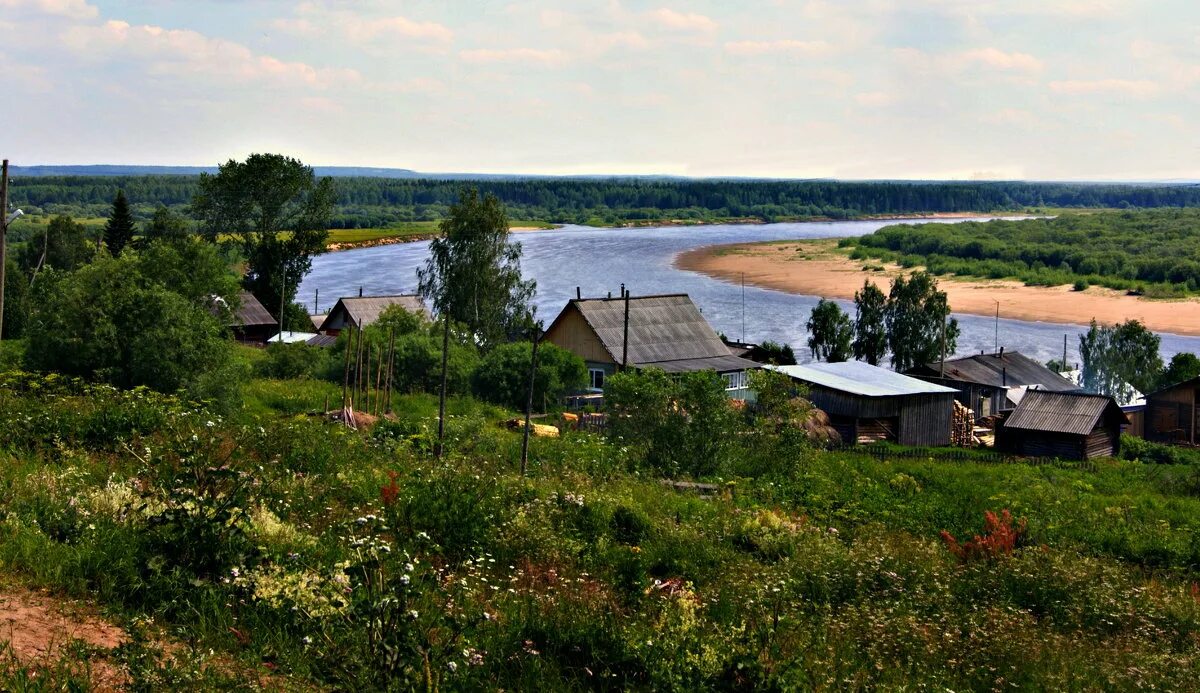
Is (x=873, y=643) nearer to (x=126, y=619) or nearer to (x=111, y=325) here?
(x=126, y=619)


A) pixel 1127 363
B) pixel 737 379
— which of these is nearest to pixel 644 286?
pixel 1127 363

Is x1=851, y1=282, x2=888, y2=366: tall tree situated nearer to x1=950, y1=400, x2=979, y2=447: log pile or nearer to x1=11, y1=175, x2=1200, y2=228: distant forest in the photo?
x1=950, y1=400, x2=979, y2=447: log pile

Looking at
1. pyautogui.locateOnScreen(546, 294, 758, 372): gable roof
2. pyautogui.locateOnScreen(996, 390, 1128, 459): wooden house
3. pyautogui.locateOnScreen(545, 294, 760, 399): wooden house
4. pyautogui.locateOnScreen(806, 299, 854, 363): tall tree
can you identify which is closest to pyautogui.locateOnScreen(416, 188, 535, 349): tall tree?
pyautogui.locateOnScreen(545, 294, 760, 399): wooden house

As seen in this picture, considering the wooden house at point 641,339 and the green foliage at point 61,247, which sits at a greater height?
the green foliage at point 61,247

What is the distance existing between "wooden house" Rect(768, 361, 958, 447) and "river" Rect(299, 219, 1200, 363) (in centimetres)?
1394

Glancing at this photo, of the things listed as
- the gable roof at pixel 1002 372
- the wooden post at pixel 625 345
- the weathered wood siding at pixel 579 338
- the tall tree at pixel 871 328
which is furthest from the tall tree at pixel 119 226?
the gable roof at pixel 1002 372

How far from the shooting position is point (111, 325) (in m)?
17.7

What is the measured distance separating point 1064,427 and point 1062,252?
56431 mm

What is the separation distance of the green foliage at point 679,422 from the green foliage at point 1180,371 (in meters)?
23.1

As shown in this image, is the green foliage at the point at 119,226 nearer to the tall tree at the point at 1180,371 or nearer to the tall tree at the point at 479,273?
the tall tree at the point at 479,273

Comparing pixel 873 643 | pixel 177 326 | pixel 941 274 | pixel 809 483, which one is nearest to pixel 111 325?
pixel 177 326

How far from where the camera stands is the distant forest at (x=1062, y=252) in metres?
67.0

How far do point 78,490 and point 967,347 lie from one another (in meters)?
40.6

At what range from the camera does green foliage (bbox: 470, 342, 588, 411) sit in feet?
82.8
